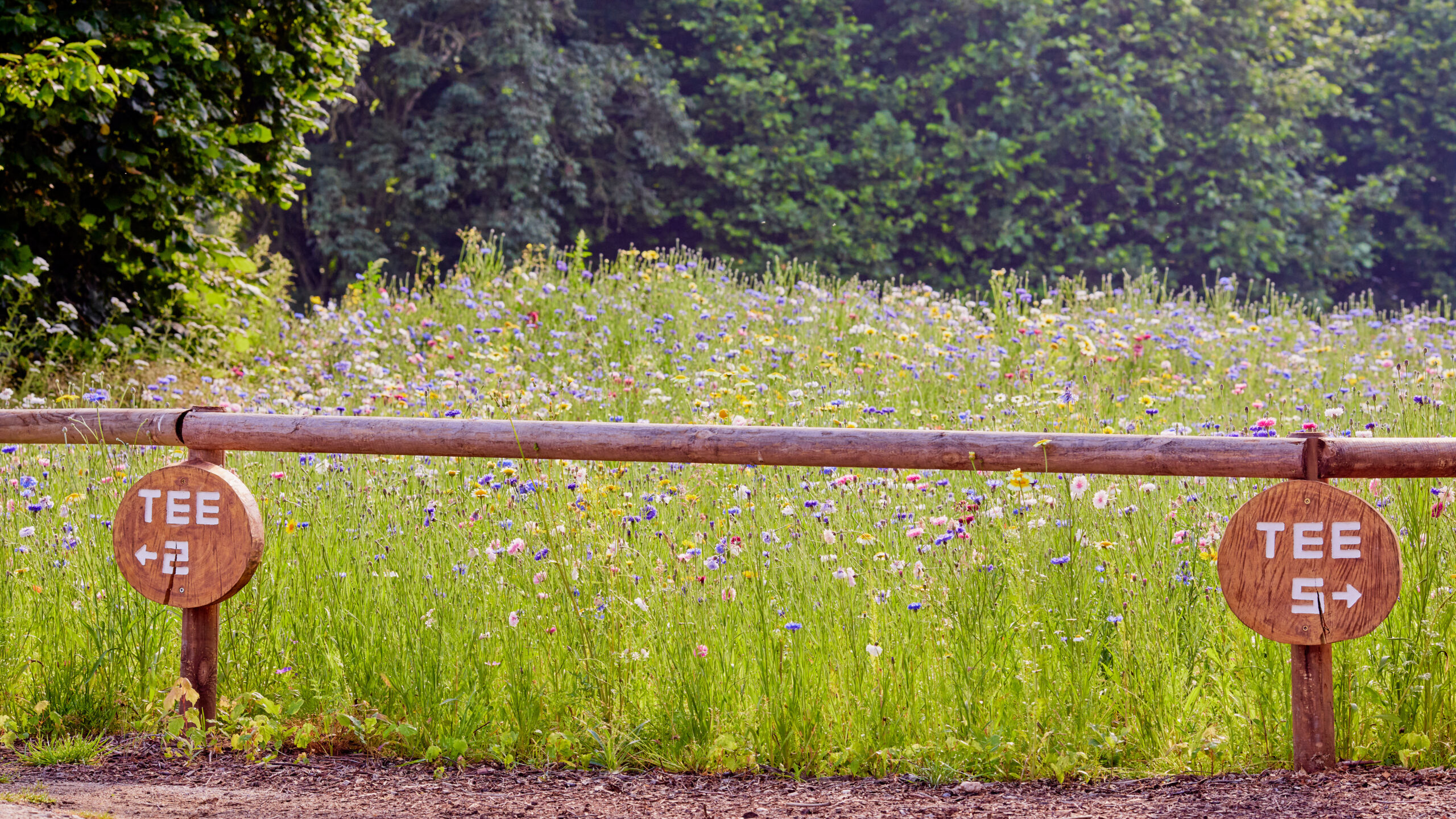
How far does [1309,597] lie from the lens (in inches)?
115

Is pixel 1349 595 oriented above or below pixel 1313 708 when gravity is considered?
above

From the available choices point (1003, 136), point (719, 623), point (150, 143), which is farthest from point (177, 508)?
point (1003, 136)

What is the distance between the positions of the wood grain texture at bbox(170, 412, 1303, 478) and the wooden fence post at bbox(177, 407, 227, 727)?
0.33 m

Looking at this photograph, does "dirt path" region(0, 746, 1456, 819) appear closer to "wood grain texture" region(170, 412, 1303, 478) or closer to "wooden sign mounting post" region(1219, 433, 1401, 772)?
"wooden sign mounting post" region(1219, 433, 1401, 772)

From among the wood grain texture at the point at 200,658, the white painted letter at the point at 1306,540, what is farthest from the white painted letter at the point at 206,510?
the white painted letter at the point at 1306,540

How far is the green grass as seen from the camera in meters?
3.39

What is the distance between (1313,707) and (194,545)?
309cm

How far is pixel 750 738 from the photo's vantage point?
3297 millimetres

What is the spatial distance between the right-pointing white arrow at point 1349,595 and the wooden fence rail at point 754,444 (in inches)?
10.9

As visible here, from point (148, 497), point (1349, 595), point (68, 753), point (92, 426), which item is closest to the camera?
point (1349, 595)

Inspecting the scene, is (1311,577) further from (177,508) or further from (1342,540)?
(177,508)

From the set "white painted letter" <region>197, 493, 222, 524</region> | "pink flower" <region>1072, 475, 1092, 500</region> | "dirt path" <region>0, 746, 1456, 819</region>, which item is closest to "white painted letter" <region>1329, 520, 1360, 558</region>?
"dirt path" <region>0, 746, 1456, 819</region>

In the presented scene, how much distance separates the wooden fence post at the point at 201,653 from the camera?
3.53 m

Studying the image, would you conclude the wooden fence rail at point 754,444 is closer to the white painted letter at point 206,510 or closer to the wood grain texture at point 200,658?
the white painted letter at point 206,510
